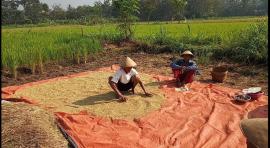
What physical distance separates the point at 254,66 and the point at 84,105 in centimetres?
406

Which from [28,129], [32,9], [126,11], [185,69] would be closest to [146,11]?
[32,9]

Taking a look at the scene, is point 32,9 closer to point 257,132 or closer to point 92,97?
point 92,97

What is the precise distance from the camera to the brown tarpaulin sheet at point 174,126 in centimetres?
369

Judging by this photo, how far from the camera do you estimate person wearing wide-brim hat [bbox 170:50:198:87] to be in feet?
18.9

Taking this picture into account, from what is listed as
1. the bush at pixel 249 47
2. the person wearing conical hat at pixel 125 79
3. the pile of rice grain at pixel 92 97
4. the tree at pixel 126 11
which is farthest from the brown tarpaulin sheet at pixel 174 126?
the tree at pixel 126 11

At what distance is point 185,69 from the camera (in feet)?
18.9

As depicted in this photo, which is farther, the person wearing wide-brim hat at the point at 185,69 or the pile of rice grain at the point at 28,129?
the person wearing wide-brim hat at the point at 185,69

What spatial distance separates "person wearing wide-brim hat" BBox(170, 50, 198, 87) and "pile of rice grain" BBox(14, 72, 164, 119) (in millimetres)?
407

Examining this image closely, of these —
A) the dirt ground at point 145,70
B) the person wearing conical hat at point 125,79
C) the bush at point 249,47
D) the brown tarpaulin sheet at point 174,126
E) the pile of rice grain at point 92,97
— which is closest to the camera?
the brown tarpaulin sheet at point 174,126

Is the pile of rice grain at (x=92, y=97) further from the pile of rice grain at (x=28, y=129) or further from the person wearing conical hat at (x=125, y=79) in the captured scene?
the pile of rice grain at (x=28, y=129)

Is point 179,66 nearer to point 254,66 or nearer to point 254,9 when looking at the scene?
point 254,66

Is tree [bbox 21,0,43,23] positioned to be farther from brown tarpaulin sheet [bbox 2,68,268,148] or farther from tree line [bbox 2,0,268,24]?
brown tarpaulin sheet [bbox 2,68,268,148]

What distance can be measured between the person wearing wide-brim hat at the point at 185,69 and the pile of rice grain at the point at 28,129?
2719 millimetres

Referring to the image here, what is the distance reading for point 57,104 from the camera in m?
4.81
